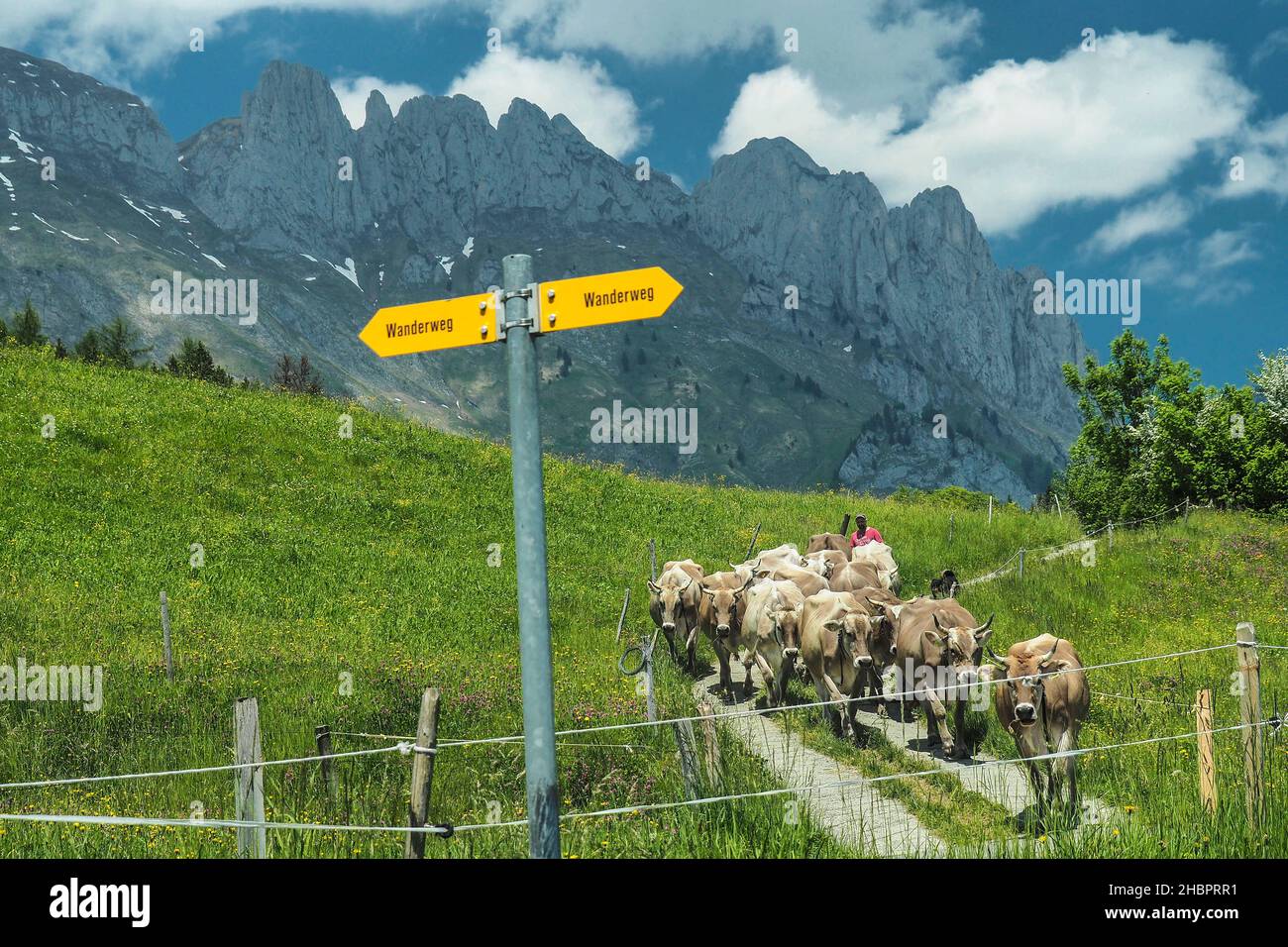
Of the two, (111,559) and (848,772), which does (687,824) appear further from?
(111,559)

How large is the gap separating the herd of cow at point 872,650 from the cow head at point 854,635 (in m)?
0.02

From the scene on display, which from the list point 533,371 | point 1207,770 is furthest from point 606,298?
point 1207,770

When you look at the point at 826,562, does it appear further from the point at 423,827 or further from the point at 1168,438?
the point at 1168,438

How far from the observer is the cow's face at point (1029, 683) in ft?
37.1

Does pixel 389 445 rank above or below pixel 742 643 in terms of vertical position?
above

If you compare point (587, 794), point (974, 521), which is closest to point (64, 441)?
point (587, 794)

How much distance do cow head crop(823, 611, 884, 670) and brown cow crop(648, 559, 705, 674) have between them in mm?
5341

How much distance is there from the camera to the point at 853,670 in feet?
51.4

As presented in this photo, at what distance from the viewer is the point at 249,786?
27.9ft

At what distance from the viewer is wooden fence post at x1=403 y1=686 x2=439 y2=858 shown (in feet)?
22.9

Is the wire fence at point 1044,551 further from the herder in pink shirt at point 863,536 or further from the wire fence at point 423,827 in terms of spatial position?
the wire fence at point 423,827

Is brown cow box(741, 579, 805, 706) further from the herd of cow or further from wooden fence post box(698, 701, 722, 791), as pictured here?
wooden fence post box(698, 701, 722, 791)
